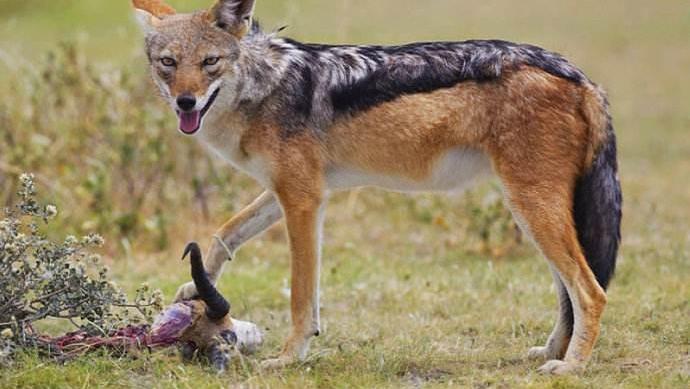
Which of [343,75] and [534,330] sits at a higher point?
[343,75]

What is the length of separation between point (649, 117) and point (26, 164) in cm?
1056

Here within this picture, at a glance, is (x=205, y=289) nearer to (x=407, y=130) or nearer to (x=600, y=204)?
(x=407, y=130)

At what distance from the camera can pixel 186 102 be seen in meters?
5.93

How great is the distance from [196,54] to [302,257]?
3.90 ft

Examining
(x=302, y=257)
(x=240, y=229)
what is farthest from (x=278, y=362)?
(x=240, y=229)

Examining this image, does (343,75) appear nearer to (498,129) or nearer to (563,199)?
(498,129)

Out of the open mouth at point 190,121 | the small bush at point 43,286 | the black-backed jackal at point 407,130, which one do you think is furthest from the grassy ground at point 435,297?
the open mouth at point 190,121

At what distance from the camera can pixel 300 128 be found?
624cm

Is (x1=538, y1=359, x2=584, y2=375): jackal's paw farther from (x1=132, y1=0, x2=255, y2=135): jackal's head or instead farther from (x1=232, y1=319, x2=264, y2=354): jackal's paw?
(x1=132, y1=0, x2=255, y2=135): jackal's head

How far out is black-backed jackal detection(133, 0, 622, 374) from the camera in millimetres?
5988

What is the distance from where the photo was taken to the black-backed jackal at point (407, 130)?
5.99 m

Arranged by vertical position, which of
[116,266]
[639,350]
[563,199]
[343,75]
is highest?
[343,75]

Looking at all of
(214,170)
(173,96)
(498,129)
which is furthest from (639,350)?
(214,170)

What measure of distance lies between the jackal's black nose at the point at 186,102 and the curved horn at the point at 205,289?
68 cm
